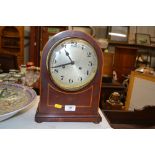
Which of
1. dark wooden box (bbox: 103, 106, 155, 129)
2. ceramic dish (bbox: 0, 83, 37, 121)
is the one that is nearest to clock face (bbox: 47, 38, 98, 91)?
ceramic dish (bbox: 0, 83, 37, 121)

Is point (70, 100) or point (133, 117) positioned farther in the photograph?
point (133, 117)

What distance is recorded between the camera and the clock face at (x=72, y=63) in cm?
60

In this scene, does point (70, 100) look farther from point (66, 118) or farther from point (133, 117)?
point (133, 117)

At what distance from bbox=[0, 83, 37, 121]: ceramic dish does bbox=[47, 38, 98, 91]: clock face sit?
0.43ft

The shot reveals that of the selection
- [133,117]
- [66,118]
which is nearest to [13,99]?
[66,118]

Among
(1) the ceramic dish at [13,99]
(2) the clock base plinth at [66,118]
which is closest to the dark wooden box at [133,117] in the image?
(2) the clock base plinth at [66,118]

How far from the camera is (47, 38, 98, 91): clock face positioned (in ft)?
1.96

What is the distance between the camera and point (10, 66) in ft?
7.02

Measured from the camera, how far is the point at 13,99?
67cm

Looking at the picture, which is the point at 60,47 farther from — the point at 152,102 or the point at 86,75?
the point at 152,102

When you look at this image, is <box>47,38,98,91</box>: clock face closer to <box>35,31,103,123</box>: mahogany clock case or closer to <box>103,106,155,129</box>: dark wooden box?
<box>35,31,103,123</box>: mahogany clock case

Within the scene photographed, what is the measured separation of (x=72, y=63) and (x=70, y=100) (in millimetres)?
116

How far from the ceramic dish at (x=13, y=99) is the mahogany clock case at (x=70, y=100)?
6cm
